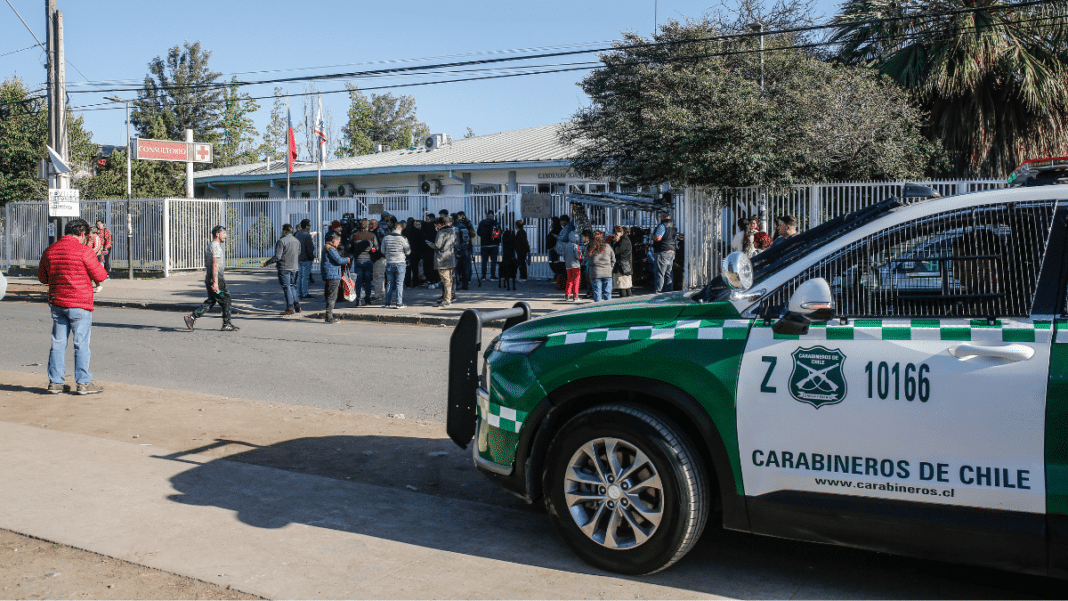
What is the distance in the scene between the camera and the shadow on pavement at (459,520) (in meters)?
4.02

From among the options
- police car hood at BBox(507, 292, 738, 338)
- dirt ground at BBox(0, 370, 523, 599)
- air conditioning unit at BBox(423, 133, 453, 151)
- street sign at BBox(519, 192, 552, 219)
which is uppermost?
air conditioning unit at BBox(423, 133, 453, 151)

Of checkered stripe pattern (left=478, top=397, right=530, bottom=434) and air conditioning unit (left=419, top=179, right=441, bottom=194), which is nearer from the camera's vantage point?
checkered stripe pattern (left=478, top=397, right=530, bottom=434)

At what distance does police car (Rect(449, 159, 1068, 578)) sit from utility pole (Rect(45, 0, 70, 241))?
21331 millimetres

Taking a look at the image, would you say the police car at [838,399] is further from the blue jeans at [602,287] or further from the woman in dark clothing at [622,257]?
the woman in dark clothing at [622,257]

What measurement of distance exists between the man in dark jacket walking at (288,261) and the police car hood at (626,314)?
12.7 metres

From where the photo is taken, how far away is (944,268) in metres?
3.77

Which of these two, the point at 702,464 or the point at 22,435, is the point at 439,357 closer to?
the point at 22,435

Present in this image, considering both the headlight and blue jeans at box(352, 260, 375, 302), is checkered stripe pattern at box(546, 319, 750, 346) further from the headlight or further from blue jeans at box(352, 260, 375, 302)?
blue jeans at box(352, 260, 375, 302)

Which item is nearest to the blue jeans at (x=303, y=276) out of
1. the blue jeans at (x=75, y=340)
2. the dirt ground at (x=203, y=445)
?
the dirt ground at (x=203, y=445)

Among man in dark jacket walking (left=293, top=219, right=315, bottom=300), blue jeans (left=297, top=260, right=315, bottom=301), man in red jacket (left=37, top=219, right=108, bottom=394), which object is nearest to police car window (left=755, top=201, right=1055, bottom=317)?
man in red jacket (left=37, top=219, right=108, bottom=394)

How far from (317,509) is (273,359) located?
21.5ft

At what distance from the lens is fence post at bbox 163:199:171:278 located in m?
25.7

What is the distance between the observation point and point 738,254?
394cm

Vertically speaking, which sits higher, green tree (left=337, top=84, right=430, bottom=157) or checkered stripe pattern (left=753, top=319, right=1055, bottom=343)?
green tree (left=337, top=84, right=430, bottom=157)
